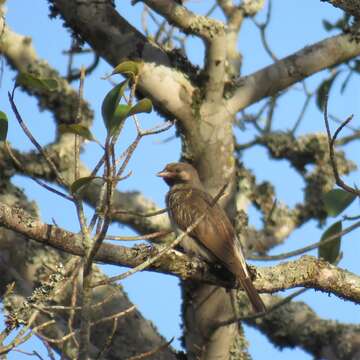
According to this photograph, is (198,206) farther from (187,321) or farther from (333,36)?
(333,36)

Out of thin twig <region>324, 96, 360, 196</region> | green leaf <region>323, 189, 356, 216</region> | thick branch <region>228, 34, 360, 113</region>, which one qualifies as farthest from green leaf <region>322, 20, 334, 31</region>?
thin twig <region>324, 96, 360, 196</region>

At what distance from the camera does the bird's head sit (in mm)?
6674

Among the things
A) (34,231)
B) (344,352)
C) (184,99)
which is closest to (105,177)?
(34,231)

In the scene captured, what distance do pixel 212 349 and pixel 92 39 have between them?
2.17 m

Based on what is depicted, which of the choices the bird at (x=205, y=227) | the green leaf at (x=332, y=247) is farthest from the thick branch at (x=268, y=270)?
the green leaf at (x=332, y=247)

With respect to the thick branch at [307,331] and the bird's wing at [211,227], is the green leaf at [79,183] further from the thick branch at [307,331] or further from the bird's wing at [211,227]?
the thick branch at [307,331]

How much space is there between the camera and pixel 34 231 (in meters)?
4.43

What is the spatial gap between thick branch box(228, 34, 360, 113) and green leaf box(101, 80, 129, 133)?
99.7 inches

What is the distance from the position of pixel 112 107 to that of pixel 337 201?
2173mm

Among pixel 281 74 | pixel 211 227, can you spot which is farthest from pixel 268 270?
pixel 281 74

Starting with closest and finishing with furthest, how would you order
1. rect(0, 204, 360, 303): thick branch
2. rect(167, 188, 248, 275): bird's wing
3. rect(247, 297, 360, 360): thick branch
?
rect(0, 204, 360, 303): thick branch, rect(167, 188, 248, 275): bird's wing, rect(247, 297, 360, 360): thick branch

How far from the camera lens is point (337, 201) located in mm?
5738

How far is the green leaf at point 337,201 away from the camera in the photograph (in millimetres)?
5703

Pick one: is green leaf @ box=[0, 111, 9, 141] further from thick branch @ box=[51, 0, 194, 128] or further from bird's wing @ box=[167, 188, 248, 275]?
thick branch @ box=[51, 0, 194, 128]
